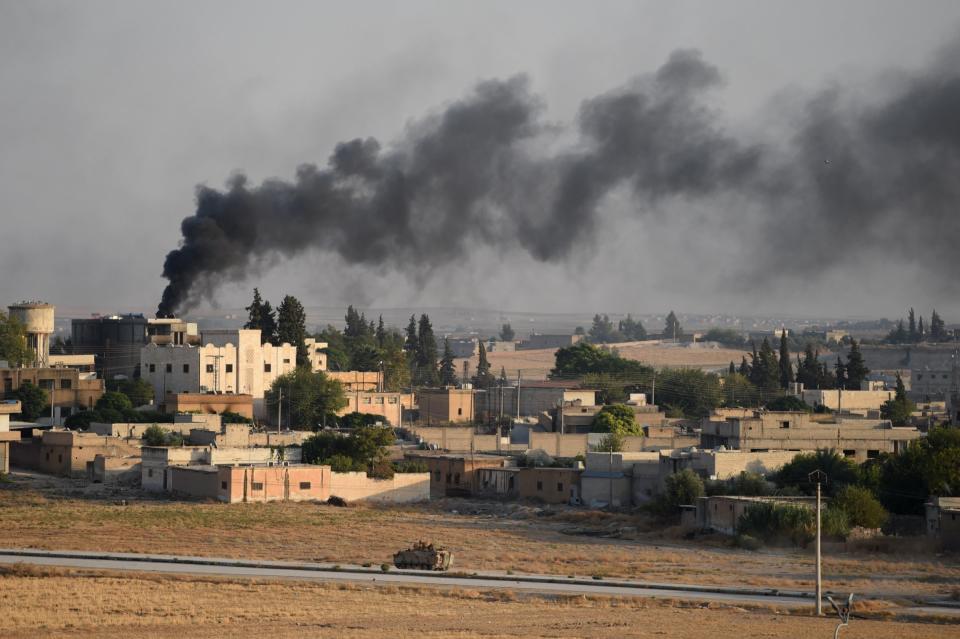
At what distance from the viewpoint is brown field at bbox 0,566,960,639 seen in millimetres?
33688

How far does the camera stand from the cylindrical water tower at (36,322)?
8900 centimetres

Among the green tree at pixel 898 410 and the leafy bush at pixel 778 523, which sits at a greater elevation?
the green tree at pixel 898 410

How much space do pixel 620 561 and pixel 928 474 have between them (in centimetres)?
1307

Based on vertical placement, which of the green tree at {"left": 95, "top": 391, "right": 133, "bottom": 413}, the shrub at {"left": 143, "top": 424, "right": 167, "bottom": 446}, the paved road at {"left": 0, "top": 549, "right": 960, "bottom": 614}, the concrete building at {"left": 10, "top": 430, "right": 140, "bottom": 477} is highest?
the green tree at {"left": 95, "top": 391, "right": 133, "bottom": 413}

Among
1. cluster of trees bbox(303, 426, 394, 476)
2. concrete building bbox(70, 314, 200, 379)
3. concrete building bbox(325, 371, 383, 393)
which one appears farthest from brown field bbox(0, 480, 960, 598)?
concrete building bbox(325, 371, 383, 393)

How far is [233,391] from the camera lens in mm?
82125

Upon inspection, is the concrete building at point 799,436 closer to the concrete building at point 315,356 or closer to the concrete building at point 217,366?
the concrete building at point 217,366

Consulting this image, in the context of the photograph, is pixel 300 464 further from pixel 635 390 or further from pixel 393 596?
pixel 635 390

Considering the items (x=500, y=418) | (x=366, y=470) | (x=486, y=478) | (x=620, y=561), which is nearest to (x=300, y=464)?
(x=366, y=470)

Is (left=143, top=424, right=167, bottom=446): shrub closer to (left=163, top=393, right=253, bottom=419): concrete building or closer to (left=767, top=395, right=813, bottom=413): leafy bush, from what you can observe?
(left=163, top=393, right=253, bottom=419): concrete building

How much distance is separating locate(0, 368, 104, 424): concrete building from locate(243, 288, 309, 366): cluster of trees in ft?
39.7

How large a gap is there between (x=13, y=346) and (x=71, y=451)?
65.1ft

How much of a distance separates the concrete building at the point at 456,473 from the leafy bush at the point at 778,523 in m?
16.5

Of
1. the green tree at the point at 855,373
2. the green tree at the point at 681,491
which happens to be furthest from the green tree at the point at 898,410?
the green tree at the point at 681,491
